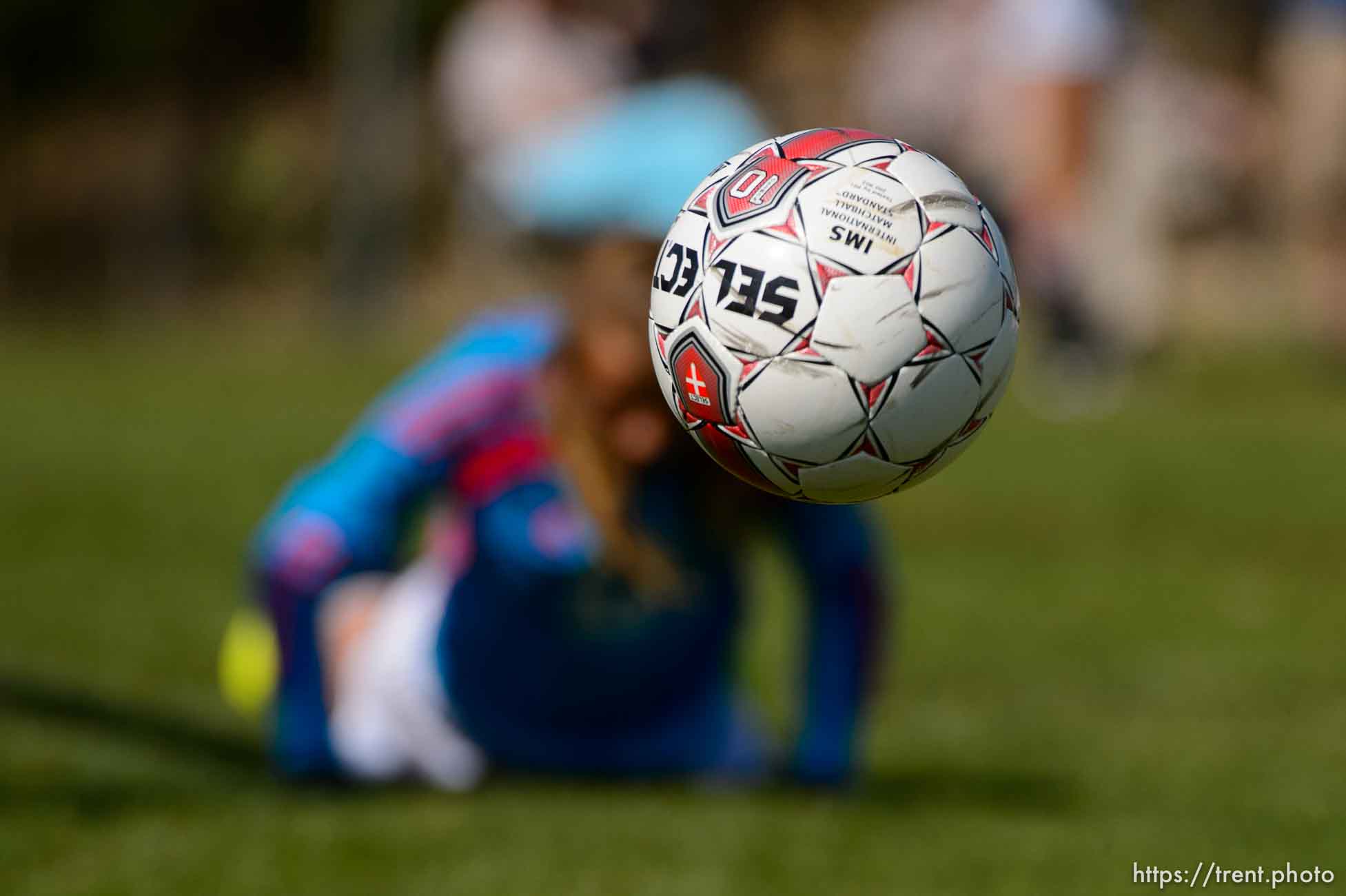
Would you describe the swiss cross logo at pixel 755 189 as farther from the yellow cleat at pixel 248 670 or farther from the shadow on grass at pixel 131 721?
the yellow cleat at pixel 248 670

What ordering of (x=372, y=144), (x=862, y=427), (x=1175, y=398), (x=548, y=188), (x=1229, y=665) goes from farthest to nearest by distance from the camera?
(x=372, y=144)
(x=1175, y=398)
(x=548, y=188)
(x=1229, y=665)
(x=862, y=427)

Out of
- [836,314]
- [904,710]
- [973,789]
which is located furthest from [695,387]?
[904,710]

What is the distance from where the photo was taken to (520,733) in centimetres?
385

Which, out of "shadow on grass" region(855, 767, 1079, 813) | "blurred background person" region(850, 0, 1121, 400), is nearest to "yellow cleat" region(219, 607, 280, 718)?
"shadow on grass" region(855, 767, 1079, 813)

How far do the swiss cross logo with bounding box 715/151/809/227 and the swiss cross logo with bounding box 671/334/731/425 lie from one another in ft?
0.54

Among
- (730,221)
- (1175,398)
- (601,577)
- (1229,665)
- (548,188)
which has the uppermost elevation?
(730,221)

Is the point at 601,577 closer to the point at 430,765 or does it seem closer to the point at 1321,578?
the point at 430,765

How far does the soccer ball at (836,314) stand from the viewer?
229cm

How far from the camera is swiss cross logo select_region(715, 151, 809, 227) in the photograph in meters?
2.34

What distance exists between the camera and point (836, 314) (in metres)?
2.29

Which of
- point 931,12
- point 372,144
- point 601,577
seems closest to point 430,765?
point 601,577

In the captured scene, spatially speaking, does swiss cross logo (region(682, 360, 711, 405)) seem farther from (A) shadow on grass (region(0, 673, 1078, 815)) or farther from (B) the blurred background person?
(B) the blurred background person

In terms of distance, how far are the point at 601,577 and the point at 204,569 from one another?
275cm

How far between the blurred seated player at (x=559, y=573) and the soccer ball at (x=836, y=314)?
87 cm
